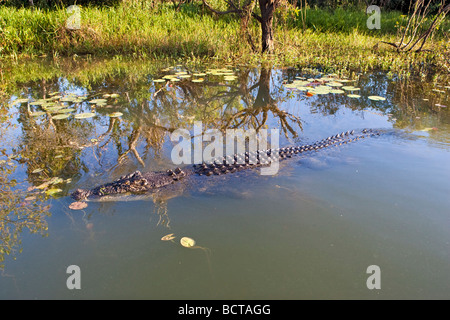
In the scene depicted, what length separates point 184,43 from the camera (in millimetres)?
7805

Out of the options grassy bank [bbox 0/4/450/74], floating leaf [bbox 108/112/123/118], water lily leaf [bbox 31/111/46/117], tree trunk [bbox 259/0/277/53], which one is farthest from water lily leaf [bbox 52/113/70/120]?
tree trunk [bbox 259/0/277/53]

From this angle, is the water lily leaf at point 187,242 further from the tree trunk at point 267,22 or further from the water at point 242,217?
the tree trunk at point 267,22

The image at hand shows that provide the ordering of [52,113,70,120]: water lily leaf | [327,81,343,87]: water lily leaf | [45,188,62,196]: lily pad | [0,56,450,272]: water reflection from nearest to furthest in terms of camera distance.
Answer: [45,188,62,196]: lily pad, [0,56,450,272]: water reflection, [52,113,70,120]: water lily leaf, [327,81,343,87]: water lily leaf

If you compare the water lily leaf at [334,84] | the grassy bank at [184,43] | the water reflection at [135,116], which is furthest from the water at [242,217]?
the grassy bank at [184,43]

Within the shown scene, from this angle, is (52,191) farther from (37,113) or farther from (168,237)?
(37,113)

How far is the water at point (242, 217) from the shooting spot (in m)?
1.84

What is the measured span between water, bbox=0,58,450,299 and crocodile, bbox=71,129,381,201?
125 mm

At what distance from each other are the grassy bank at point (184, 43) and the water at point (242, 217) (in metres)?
3.22

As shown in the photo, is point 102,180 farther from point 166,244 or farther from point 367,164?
point 367,164

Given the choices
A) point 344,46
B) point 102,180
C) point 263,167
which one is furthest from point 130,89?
point 344,46

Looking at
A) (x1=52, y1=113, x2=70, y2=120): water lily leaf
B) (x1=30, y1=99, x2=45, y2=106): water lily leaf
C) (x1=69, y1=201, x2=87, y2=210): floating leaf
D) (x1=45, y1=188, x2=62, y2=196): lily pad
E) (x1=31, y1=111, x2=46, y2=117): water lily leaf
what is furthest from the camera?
(x1=30, y1=99, x2=45, y2=106): water lily leaf

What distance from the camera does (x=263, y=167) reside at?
10.8ft

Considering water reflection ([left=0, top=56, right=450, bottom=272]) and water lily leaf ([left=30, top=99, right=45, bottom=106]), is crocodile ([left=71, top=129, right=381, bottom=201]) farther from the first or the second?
water lily leaf ([left=30, top=99, right=45, bottom=106])

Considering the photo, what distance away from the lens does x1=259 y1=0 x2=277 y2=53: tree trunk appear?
7188mm
